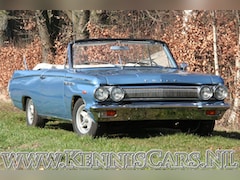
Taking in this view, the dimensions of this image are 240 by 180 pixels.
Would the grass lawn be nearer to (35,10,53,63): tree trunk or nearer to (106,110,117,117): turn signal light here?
(106,110,117,117): turn signal light

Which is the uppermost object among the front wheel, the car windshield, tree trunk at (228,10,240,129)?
the car windshield

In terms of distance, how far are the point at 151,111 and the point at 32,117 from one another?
8.60 ft

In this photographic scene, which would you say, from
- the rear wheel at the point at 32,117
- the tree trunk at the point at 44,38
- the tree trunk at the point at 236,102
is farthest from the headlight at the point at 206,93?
the tree trunk at the point at 44,38

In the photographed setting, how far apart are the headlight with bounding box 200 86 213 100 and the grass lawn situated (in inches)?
19.0

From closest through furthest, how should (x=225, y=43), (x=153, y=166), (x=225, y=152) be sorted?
(x=153, y=166) < (x=225, y=152) < (x=225, y=43)

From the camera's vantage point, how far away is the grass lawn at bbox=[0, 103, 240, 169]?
559 cm

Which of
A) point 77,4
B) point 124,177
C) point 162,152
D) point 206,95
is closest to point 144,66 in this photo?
point 206,95

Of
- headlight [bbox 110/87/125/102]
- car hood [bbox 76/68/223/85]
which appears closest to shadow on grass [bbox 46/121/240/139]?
headlight [bbox 110/87/125/102]

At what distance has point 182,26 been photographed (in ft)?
36.9

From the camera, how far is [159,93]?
6.05 metres

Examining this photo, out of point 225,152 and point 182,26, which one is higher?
point 182,26

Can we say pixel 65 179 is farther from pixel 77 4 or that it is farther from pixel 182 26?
pixel 182 26

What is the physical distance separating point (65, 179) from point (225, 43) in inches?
326

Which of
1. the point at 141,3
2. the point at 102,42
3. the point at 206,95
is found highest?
the point at 141,3
